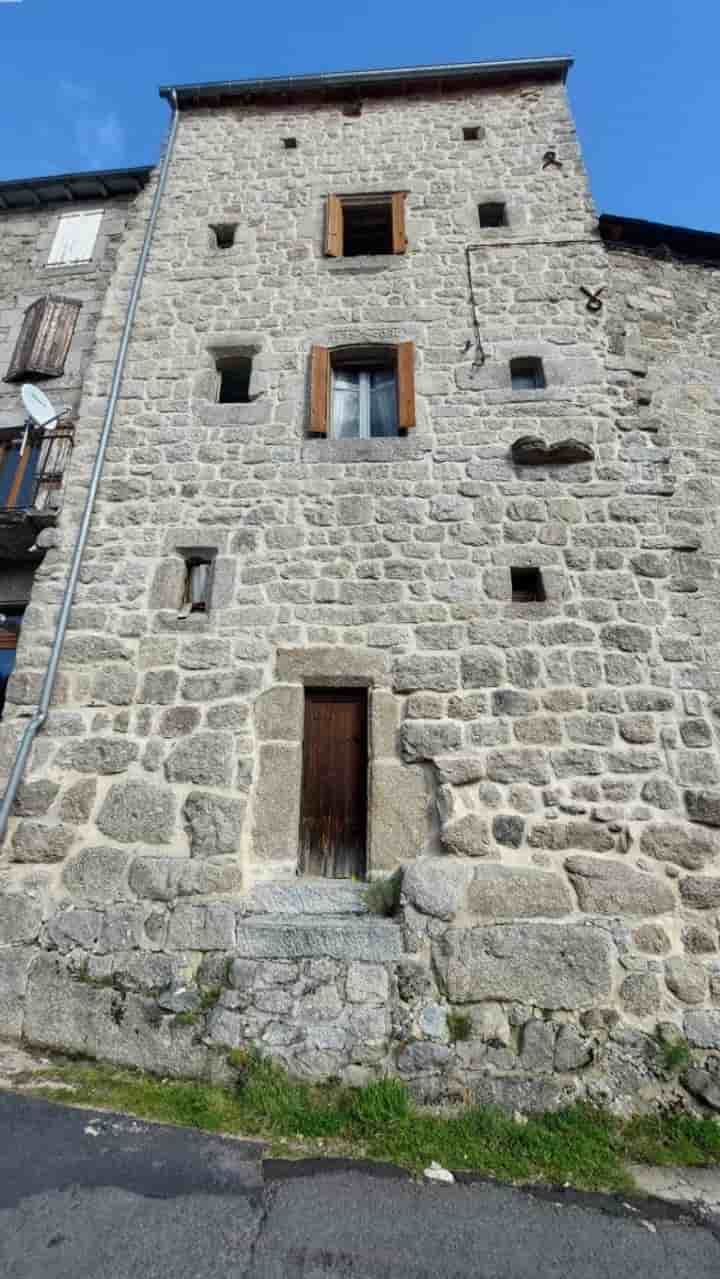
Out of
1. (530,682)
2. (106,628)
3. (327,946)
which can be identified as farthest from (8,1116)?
(530,682)

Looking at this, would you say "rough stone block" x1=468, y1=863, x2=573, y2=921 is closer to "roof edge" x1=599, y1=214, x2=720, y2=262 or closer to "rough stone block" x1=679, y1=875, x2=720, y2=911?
"rough stone block" x1=679, y1=875, x2=720, y2=911

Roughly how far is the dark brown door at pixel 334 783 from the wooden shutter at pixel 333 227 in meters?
5.44

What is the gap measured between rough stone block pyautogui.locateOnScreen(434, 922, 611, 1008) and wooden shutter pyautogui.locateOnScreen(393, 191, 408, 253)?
719cm

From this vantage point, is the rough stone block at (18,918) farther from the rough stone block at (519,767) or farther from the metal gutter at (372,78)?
the metal gutter at (372,78)

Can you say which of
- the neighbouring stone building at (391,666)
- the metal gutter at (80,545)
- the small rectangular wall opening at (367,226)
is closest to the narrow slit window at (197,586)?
the neighbouring stone building at (391,666)

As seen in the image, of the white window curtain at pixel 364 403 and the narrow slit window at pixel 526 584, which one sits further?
the white window curtain at pixel 364 403

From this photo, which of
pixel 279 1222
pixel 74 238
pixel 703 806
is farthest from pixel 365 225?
pixel 279 1222

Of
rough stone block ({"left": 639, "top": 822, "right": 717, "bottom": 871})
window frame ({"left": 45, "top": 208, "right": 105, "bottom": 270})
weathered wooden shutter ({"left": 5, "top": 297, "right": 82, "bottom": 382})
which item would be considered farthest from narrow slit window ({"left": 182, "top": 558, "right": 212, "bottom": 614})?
window frame ({"left": 45, "top": 208, "right": 105, "bottom": 270})

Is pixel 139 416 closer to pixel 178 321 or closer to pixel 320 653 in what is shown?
pixel 178 321

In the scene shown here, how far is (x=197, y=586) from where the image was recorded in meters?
5.58

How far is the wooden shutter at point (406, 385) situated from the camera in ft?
19.6

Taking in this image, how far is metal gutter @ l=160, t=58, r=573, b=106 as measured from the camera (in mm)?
8453

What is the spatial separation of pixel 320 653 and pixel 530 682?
5.71 ft

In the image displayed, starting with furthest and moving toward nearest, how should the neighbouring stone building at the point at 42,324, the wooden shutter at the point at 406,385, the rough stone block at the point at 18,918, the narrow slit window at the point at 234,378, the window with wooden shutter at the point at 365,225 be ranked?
the window with wooden shutter at the point at 365,225
the narrow slit window at the point at 234,378
the neighbouring stone building at the point at 42,324
the wooden shutter at the point at 406,385
the rough stone block at the point at 18,918
